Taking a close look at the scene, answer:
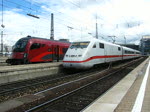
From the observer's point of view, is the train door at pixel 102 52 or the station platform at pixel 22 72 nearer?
the station platform at pixel 22 72

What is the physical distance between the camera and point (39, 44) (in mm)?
21406

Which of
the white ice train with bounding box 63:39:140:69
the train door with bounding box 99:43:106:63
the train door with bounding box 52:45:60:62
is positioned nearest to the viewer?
the white ice train with bounding box 63:39:140:69

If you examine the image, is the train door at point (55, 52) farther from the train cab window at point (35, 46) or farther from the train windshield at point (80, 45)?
the train windshield at point (80, 45)

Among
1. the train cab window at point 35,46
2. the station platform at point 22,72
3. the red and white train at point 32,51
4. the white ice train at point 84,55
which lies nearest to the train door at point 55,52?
the red and white train at point 32,51

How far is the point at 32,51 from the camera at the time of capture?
2028cm

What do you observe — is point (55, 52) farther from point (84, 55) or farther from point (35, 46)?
point (84, 55)

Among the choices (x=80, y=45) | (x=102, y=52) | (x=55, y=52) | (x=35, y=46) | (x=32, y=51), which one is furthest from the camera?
(x=55, y=52)

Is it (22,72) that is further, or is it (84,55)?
(84,55)

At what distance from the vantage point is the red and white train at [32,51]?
19766mm

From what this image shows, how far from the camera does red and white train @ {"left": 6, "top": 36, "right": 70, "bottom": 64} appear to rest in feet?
64.8

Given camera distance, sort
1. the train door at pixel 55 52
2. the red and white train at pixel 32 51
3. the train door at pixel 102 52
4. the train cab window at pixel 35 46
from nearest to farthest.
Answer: the red and white train at pixel 32 51
the train cab window at pixel 35 46
the train door at pixel 102 52
the train door at pixel 55 52

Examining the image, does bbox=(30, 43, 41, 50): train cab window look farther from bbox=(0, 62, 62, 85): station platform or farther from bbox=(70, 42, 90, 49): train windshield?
bbox=(70, 42, 90, 49): train windshield

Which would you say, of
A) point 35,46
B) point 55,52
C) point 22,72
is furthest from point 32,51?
point 22,72

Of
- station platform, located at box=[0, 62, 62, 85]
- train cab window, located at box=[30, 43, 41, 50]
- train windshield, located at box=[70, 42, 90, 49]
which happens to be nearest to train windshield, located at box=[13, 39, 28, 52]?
train cab window, located at box=[30, 43, 41, 50]
